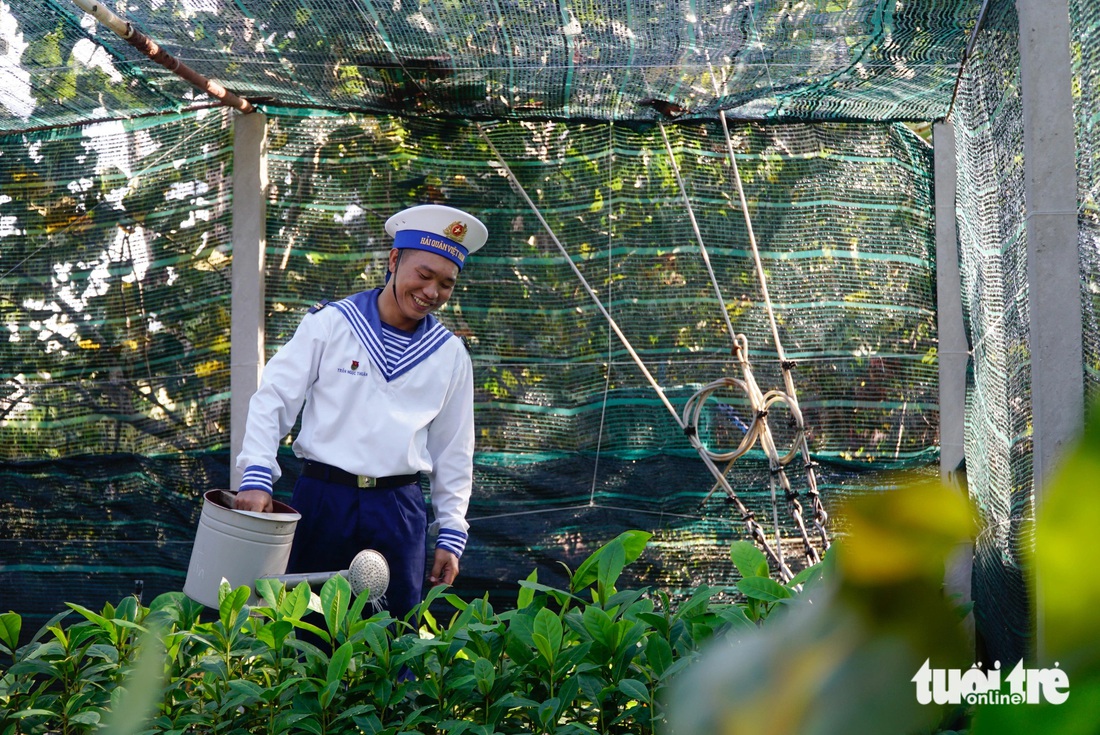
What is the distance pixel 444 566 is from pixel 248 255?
1.88 metres

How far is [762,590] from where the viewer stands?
4.99ft

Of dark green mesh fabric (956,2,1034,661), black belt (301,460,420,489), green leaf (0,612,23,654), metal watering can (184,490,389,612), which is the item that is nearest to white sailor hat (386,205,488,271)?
black belt (301,460,420,489)

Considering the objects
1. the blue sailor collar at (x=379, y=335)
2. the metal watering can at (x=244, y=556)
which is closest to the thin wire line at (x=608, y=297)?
the blue sailor collar at (x=379, y=335)

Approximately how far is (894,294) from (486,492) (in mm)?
1821

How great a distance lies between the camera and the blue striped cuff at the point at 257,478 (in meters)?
2.87

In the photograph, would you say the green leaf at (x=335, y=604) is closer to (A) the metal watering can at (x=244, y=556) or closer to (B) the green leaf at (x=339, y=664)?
(B) the green leaf at (x=339, y=664)

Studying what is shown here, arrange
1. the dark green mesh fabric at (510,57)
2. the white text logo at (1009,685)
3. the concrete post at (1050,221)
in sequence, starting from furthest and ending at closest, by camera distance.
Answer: the dark green mesh fabric at (510,57) → the concrete post at (1050,221) → the white text logo at (1009,685)

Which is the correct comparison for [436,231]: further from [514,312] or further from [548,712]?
[548,712]

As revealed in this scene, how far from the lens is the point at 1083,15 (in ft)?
7.41

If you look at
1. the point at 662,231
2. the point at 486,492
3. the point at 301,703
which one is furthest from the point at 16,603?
the point at 301,703

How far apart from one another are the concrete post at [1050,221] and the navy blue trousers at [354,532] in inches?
62.1

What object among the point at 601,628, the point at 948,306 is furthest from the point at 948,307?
the point at 601,628

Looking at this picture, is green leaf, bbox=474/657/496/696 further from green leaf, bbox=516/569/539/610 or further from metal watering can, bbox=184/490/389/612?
metal watering can, bbox=184/490/389/612

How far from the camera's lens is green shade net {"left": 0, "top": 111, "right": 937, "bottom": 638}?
4414 mm
